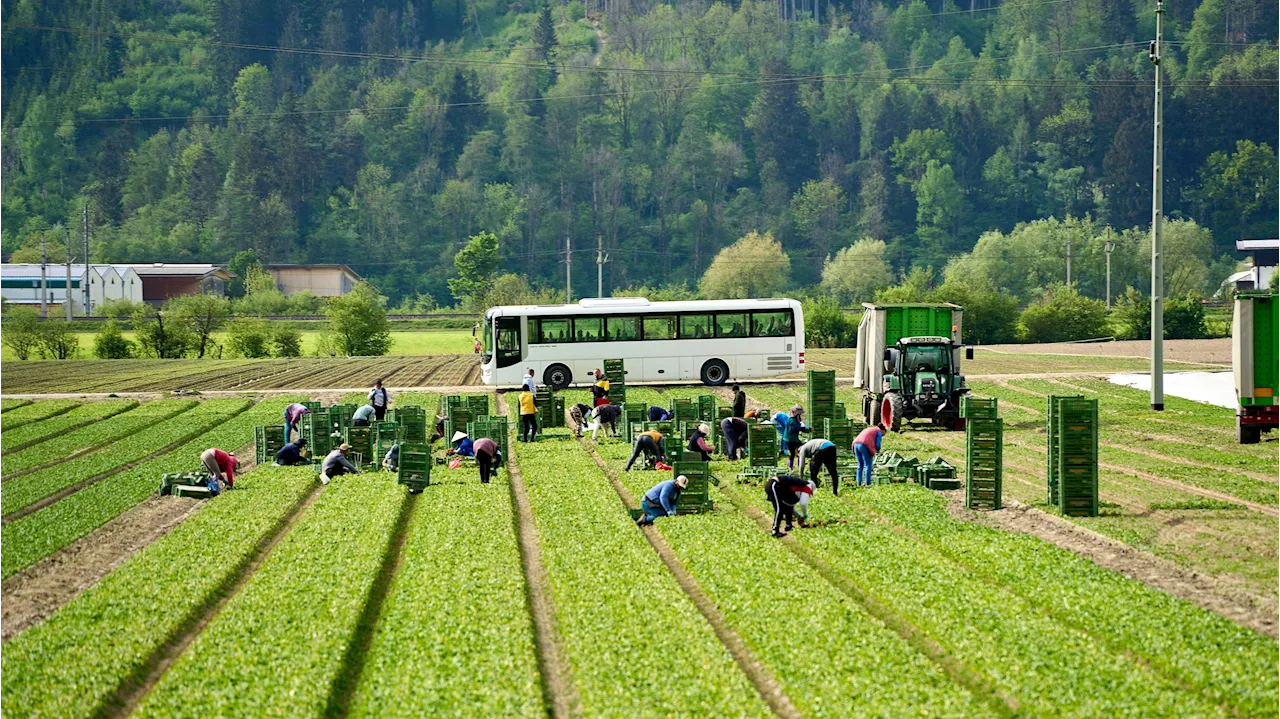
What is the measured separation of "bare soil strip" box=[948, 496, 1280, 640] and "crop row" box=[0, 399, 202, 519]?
17894 mm

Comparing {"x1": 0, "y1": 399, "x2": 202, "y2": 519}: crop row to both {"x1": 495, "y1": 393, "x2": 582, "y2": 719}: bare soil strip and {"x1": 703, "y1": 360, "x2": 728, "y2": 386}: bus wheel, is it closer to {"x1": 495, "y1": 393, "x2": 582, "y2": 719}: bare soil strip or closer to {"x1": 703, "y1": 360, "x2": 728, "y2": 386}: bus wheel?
{"x1": 495, "y1": 393, "x2": 582, "y2": 719}: bare soil strip

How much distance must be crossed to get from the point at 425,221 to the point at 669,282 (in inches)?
1395

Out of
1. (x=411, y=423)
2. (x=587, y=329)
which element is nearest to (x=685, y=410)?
(x=411, y=423)

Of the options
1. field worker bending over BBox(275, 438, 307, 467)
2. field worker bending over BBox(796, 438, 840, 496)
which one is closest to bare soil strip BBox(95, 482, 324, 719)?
field worker bending over BBox(275, 438, 307, 467)

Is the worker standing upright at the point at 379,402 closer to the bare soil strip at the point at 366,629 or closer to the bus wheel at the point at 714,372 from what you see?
the bare soil strip at the point at 366,629

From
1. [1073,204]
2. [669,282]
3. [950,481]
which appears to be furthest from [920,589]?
[1073,204]

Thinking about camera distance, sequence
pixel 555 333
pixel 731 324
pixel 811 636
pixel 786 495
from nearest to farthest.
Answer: pixel 811 636
pixel 786 495
pixel 555 333
pixel 731 324

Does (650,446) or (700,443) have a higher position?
(700,443)

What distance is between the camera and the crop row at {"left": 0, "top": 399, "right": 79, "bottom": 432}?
45.5 m

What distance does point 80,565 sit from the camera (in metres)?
21.4

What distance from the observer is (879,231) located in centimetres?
18775

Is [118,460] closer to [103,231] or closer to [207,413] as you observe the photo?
[207,413]

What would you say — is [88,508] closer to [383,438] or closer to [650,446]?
[383,438]

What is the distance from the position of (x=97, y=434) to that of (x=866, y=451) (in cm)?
2498
